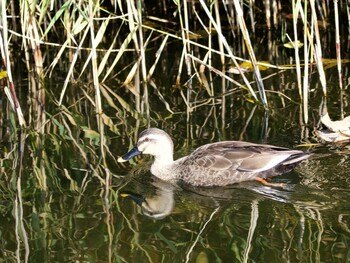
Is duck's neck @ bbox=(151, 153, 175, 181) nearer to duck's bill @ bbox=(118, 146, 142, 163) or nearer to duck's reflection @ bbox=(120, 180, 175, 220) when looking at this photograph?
duck's reflection @ bbox=(120, 180, 175, 220)

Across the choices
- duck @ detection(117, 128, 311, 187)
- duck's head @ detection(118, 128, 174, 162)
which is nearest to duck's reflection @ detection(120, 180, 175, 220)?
duck @ detection(117, 128, 311, 187)

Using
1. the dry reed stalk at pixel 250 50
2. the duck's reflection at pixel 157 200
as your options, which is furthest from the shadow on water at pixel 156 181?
the dry reed stalk at pixel 250 50

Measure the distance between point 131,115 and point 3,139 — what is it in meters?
1.48

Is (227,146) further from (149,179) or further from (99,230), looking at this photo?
(99,230)

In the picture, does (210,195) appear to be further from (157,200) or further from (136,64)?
(136,64)

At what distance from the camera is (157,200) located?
22.0 ft

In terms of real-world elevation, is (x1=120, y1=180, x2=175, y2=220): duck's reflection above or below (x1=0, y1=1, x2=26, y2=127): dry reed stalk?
below

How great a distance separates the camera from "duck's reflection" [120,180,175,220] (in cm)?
631

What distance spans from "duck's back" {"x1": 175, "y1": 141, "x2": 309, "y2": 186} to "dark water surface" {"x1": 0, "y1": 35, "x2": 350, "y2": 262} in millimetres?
120

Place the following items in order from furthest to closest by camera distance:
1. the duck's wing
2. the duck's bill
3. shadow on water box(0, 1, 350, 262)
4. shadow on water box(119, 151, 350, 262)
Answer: the duck's bill
the duck's wing
shadow on water box(0, 1, 350, 262)
shadow on water box(119, 151, 350, 262)

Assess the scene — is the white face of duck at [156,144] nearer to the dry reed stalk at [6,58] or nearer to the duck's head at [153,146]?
the duck's head at [153,146]

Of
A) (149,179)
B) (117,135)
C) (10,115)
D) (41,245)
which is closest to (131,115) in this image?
(117,135)

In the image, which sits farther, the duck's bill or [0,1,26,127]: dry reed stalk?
[0,1,26,127]: dry reed stalk

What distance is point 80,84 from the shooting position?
33.8ft
